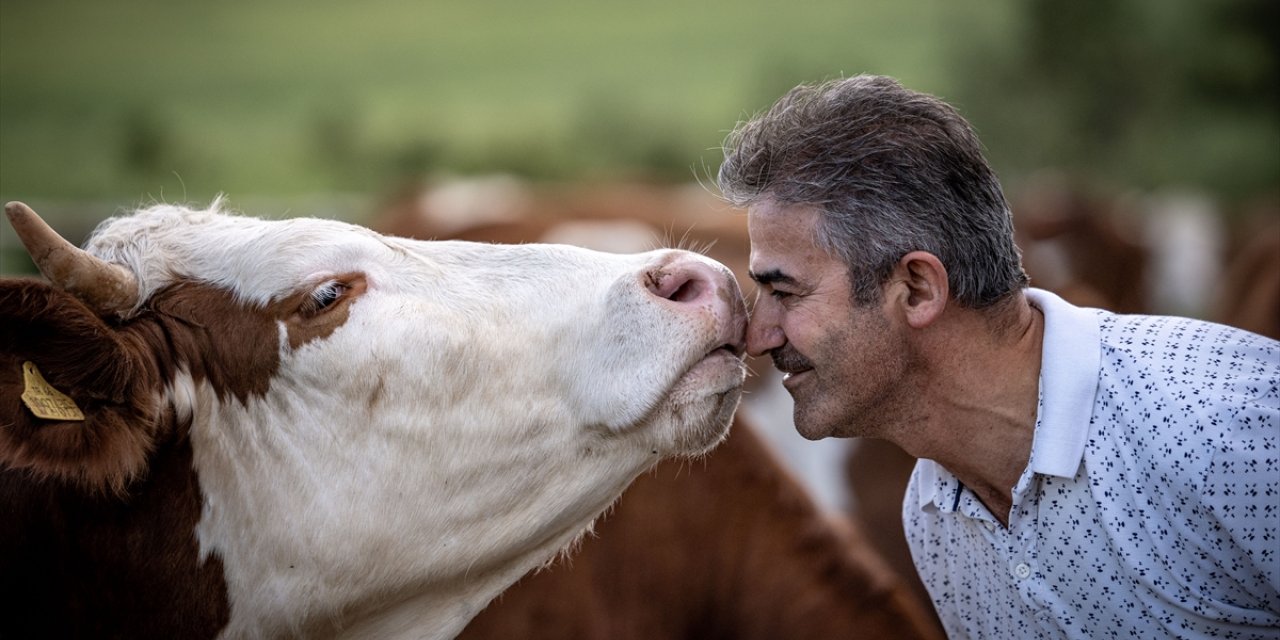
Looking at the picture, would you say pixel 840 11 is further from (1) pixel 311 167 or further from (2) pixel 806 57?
(1) pixel 311 167

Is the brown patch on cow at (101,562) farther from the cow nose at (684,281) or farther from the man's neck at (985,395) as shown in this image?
the man's neck at (985,395)

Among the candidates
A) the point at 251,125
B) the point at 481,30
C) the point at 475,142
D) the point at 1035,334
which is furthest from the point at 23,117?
the point at 1035,334

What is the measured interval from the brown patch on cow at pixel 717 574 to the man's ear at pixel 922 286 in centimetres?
99

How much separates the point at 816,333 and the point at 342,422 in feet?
3.37

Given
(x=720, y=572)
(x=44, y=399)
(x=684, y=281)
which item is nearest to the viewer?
(x=44, y=399)

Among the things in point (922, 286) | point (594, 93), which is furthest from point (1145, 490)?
point (594, 93)

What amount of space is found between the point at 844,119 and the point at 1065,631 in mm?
1189

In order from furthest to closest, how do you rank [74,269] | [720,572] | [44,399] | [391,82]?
[391,82]
[720,572]
[74,269]
[44,399]

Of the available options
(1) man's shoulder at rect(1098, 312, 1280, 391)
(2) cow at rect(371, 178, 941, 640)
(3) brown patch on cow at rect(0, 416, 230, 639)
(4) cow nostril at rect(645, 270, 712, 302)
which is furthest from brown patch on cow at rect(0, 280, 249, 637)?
(1) man's shoulder at rect(1098, 312, 1280, 391)

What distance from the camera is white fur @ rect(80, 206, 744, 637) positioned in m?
2.40

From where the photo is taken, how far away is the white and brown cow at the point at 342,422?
231 centimetres

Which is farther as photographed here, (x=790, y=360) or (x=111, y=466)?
(x=790, y=360)

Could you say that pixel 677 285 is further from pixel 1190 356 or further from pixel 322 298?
pixel 1190 356

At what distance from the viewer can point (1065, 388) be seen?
7.67 ft
